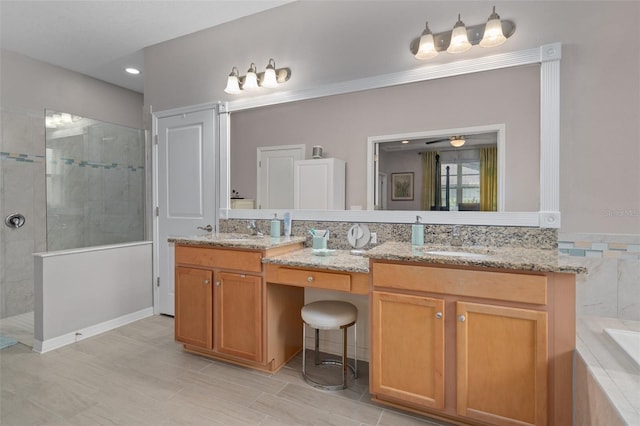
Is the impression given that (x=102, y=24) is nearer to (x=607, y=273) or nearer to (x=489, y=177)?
(x=489, y=177)

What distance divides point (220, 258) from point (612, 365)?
2.09 metres

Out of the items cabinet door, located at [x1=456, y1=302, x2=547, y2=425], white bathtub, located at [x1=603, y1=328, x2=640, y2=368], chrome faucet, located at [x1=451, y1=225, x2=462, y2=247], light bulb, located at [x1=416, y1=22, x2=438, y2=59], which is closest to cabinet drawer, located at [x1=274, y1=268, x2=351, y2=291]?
cabinet door, located at [x1=456, y1=302, x2=547, y2=425]

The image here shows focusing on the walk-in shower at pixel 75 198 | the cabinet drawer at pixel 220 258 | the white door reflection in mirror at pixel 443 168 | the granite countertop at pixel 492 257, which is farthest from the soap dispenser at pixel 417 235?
the walk-in shower at pixel 75 198

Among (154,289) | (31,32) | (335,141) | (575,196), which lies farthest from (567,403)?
(31,32)

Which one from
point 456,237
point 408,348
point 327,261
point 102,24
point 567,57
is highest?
point 102,24

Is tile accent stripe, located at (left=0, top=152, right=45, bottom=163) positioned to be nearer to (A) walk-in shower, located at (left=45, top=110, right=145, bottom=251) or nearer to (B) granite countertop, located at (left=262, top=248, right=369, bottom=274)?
(A) walk-in shower, located at (left=45, top=110, right=145, bottom=251)

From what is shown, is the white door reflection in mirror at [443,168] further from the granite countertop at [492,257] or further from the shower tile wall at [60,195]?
the shower tile wall at [60,195]

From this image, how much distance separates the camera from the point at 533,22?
6.32 feet

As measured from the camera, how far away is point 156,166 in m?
3.37

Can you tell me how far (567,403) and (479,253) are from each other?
2.50 feet

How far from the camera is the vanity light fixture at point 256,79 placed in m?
2.65

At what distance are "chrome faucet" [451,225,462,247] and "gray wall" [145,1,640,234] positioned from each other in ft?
1.84

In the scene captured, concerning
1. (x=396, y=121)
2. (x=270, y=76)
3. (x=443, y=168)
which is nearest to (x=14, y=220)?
(x=270, y=76)

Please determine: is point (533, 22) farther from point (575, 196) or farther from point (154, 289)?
point (154, 289)
